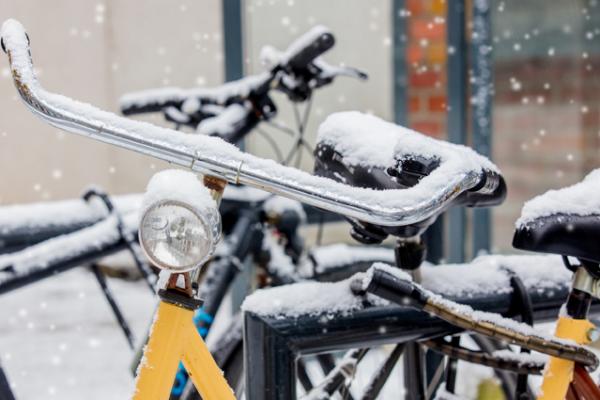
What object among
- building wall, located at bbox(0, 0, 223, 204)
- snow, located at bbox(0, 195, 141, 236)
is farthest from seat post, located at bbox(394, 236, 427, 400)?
building wall, located at bbox(0, 0, 223, 204)

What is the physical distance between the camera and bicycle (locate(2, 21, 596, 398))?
0.92 meters

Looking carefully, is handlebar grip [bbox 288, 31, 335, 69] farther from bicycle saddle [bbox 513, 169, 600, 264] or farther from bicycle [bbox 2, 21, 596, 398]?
bicycle [bbox 2, 21, 596, 398]

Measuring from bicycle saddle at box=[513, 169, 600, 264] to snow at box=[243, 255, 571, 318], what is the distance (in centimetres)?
20

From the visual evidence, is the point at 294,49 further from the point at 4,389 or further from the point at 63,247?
the point at 4,389

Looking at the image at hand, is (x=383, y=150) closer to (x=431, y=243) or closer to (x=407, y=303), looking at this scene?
(x=407, y=303)

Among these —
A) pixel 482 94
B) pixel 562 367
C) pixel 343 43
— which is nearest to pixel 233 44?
pixel 343 43

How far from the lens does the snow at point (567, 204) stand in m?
1.22

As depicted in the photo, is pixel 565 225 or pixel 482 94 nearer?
pixel 565 225

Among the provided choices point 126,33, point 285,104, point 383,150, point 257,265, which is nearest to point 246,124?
point 257,265

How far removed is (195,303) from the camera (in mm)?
1063

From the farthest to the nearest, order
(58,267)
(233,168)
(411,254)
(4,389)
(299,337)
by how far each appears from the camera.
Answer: (58,267), (4,389), (411,254), (299,337), (233,168)

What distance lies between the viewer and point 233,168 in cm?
96

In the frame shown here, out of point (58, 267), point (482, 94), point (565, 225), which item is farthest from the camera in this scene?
point (482, 94)

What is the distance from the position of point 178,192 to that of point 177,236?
0.05 m
